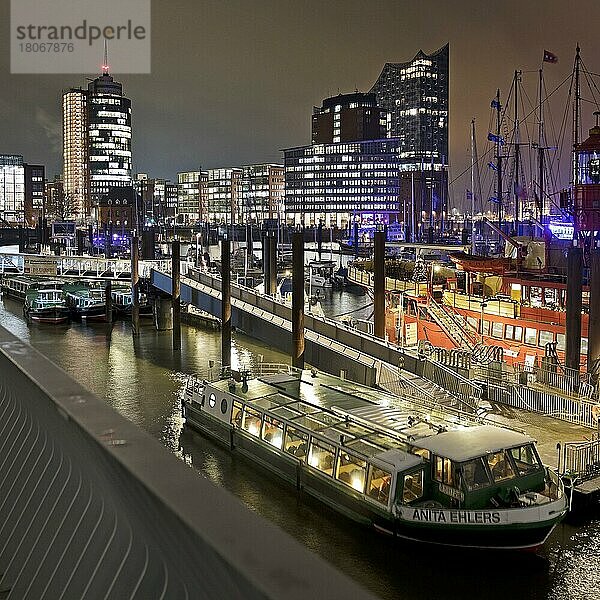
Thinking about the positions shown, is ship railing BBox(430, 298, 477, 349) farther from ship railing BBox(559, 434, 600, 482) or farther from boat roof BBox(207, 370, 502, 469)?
ship railing BBox(559, 434, 600, 482)

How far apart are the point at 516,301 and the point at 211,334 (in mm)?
17605

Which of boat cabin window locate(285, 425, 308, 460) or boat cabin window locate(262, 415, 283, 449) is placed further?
boat cabin window locate(262, 415, 283, 449)

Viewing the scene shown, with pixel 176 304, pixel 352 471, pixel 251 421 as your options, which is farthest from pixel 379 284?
pixel 176 304

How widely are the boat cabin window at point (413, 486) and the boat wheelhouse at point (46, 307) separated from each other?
3473 centimetres

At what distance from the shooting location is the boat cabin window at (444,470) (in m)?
13.9

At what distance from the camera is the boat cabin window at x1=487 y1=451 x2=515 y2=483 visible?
45.7ft

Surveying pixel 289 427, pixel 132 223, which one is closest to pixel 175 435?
pixel 289 427

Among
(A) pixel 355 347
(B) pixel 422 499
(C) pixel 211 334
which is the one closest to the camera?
(B) pixel 422 499

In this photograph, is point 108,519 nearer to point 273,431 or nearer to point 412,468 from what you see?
point 412,468

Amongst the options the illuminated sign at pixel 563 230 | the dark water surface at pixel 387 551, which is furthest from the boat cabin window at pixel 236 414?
the illuminated sign at pixel 563 230

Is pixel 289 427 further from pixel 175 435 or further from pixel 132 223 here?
pixel 132 223

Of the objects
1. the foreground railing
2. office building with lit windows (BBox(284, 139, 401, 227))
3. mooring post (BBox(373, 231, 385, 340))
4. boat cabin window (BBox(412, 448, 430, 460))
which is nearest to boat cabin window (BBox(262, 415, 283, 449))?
boat cabin window (BBox(412, 448, 430, 460))

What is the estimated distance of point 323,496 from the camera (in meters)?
15.8

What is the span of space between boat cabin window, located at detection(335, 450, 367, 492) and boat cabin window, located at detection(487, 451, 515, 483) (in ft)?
7.72
